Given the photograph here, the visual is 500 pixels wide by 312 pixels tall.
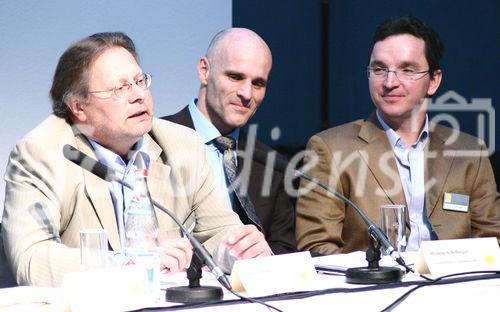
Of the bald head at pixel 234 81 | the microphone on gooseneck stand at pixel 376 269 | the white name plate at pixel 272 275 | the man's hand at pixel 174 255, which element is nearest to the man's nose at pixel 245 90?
the bald head at pixel 234 81

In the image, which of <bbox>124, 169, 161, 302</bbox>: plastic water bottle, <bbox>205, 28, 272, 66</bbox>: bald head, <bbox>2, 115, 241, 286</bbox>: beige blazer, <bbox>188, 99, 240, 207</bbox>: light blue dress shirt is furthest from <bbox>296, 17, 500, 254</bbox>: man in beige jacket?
<bbox>124, 169, 161, 302</bbox>: plastic water bottle

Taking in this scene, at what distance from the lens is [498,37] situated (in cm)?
467

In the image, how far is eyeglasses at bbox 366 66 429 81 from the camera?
3.45 meters

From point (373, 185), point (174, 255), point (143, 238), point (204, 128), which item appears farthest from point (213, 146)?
point (143, 238)

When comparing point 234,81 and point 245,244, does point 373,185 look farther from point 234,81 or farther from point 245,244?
point 245,244

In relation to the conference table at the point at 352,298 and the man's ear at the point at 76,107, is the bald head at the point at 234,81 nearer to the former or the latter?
the man's ear at the point at 76,107

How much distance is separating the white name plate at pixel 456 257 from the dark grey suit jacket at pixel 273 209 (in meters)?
1.10

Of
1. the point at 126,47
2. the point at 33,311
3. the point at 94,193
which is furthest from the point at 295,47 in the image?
the point at 33,311

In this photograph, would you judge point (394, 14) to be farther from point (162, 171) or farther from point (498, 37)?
point (162, 171)

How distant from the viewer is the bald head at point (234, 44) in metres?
3.53

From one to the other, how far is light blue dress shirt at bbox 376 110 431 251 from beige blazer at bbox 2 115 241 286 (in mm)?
770

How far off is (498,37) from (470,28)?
5.9 inches

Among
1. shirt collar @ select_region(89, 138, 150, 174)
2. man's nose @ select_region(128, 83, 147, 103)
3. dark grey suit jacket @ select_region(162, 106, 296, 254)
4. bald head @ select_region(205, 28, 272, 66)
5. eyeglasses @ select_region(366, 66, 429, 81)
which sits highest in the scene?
bald head @ select_region(205, 28, 272, 66)

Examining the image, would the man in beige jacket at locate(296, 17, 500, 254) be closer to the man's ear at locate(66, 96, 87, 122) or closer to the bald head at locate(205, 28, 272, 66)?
the bald head at locate(205, 28, 272, 66)
